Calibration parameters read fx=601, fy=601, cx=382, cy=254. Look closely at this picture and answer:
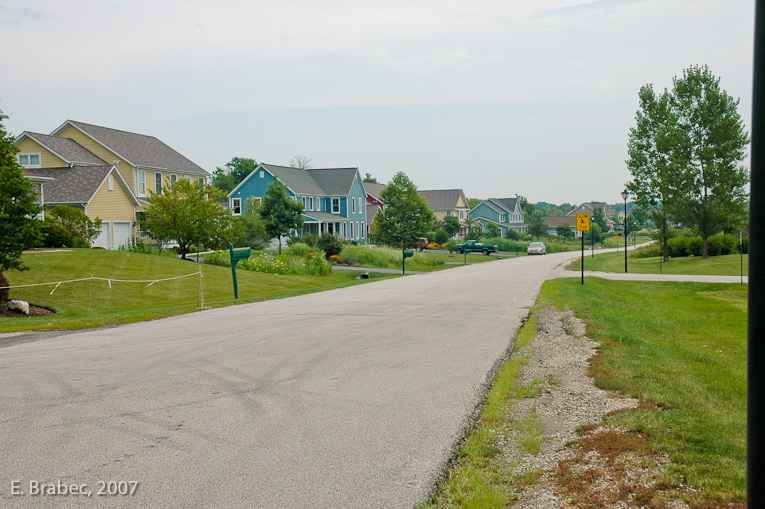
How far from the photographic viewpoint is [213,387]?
820cm

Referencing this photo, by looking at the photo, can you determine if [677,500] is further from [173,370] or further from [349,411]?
[173,370]

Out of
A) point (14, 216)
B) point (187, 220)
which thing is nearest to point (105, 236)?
point (187, 220)

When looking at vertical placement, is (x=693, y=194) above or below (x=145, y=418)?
above

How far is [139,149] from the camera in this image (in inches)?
1964

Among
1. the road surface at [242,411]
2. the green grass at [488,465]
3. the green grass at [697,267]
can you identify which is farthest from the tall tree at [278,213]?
the green grass at [488,465]

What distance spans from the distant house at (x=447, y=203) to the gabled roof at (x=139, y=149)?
55293 mm

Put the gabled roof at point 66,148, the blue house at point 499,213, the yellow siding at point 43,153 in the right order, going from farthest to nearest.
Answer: the blue house at point 499,213
the yellow siding at point 43,153
the gabled roof at point 66,148

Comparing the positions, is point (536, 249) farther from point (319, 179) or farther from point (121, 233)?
point (121, 233)

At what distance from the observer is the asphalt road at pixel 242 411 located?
5.05m

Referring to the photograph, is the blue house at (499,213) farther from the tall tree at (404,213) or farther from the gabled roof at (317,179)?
the tall tree at (404,213)

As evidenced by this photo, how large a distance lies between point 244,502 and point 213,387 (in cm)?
373

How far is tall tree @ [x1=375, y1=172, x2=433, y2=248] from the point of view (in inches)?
2281

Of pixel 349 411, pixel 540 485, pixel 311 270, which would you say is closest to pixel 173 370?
pixel 349 411

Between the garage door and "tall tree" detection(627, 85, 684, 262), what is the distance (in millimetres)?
37614
